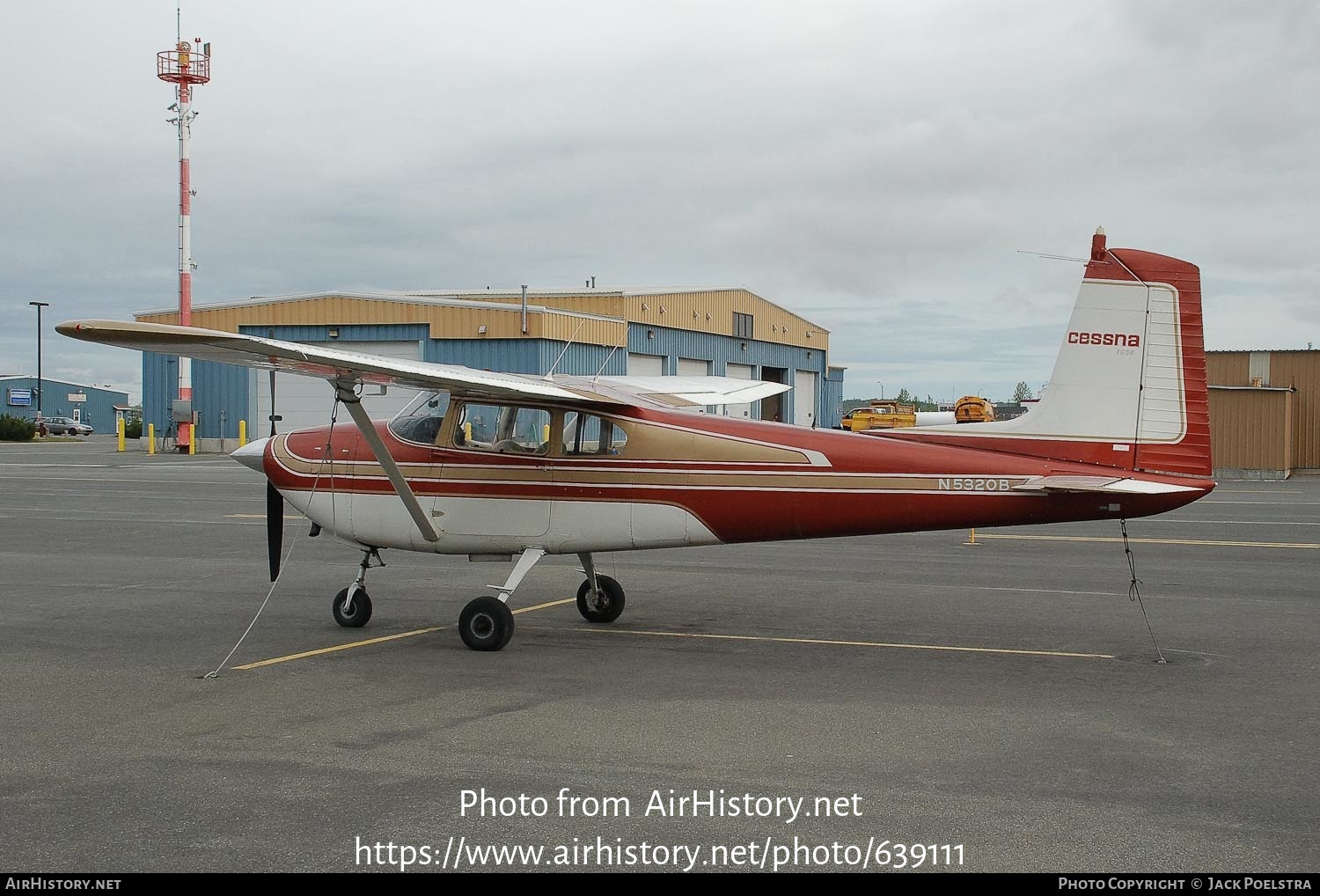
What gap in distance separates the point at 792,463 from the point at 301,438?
179 inches

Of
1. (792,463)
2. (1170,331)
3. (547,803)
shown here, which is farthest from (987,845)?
(1170,331)

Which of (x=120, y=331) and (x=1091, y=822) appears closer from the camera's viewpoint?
(x=1091, y=822)

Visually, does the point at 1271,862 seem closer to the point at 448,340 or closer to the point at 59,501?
the point at 59,501

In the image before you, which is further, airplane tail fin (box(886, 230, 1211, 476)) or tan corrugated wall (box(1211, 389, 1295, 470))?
tan corrugated wall (box(1211, 389, 1295, 470))

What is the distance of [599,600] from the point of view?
11094 millimetres

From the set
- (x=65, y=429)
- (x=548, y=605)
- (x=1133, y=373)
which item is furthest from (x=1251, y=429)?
(x=65, y=429)

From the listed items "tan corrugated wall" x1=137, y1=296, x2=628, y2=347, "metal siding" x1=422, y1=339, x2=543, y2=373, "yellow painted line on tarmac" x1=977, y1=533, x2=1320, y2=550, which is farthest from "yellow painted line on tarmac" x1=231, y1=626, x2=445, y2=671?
"tan corrugated wall" x1=137, y1=296, x2=628, y2=347

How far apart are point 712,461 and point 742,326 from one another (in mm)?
47690

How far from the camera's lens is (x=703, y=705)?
7.82 m

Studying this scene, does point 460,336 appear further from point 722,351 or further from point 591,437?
point 591,437

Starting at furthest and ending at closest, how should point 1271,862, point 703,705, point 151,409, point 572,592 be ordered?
point 151,409 < point 572,592 < point 703,705 < point 1271,862

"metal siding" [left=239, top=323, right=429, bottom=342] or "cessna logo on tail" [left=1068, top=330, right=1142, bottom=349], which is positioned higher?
"metal siding" [left=239, top=323, right=429, bottom=342]

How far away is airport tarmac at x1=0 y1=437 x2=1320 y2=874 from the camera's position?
206 inches

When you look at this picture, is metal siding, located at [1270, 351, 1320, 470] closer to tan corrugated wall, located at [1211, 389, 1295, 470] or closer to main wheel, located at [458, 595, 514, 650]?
tan corrugated wall, located at [1211, 389, 1295, 470]
